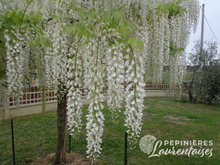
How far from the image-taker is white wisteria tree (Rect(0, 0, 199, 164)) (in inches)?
70.1

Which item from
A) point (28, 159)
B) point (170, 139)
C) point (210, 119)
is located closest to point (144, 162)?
point (170, 139)

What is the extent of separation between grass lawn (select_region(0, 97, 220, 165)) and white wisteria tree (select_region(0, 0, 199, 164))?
116cm

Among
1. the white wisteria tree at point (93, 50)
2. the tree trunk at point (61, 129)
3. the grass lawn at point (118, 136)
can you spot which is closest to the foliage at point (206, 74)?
the grass lawn at point (118, 136)

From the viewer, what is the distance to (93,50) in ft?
6.47

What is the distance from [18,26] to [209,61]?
11.4 m

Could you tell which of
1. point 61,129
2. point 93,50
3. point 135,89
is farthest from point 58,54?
point 61,129

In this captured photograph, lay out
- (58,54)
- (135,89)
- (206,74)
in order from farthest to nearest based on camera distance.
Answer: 1. (206,74)
2. (58,54)
3. (135,89)

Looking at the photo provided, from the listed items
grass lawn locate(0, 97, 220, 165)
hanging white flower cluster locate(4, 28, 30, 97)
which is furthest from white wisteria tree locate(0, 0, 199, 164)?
grass lawn locate(0, 97, 220, 165)

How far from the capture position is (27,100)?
826cm

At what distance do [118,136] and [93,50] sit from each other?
4.11m

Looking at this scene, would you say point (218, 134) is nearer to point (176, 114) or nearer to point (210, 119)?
point (210, 119)

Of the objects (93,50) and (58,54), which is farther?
(58,54)

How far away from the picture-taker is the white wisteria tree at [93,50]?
1.78m

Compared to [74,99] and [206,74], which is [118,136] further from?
[206,74]
